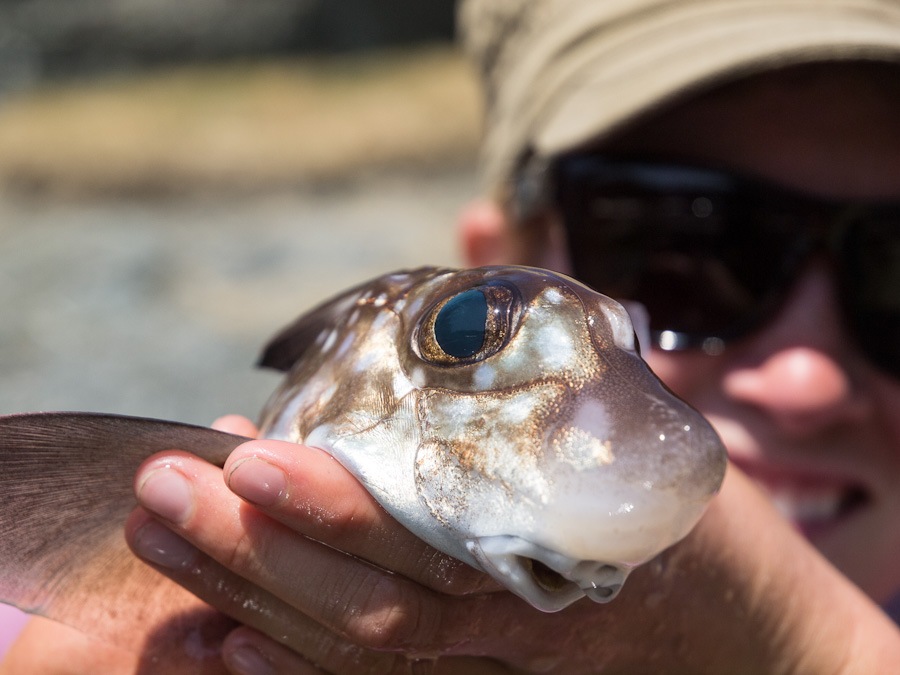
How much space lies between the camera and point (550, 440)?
→ 0.95 m

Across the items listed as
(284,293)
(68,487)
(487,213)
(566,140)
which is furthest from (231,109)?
(68,487)

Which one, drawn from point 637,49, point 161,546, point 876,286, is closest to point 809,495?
point 876,286

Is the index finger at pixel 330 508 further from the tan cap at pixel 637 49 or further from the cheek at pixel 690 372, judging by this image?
the tan cap at pixel 637 49

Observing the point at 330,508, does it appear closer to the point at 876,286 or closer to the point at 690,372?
the point at 690,372

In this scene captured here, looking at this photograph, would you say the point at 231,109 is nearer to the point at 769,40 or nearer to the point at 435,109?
the point at 435,109

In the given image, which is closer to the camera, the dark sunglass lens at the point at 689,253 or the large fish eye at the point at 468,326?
the large fish eye at the point at 468,326

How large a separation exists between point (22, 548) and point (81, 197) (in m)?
8.76

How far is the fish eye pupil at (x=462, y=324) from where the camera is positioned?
1053 millimetres

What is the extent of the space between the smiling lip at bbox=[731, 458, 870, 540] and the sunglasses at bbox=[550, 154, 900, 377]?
13.3 inches

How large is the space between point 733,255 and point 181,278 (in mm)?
5574

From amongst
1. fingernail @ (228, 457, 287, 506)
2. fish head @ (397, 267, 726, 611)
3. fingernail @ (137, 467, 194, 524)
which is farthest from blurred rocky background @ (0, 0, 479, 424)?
fish head @ (397, 267, 726, 611)

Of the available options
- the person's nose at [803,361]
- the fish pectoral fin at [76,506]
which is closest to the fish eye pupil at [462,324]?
the fish pectoral fin at [76,506]

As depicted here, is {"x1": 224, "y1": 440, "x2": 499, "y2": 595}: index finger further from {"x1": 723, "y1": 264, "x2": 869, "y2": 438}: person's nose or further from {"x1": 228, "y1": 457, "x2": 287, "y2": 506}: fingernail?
{"x1": 723, "y1": 264, "x2": 869, "y2": 438}: person's nose

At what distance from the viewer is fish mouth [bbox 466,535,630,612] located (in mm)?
940
